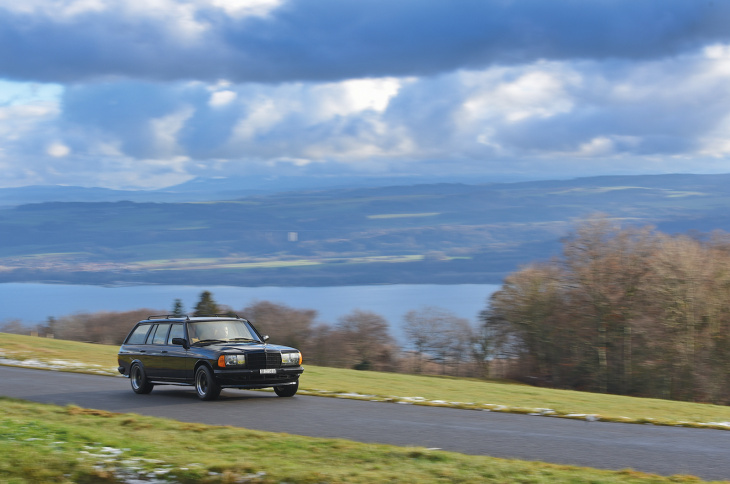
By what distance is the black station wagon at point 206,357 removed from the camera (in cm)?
1527

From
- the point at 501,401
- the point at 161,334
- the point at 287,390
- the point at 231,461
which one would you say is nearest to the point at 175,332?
the point at 161,334

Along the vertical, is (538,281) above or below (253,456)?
above

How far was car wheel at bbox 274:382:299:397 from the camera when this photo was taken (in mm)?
16469

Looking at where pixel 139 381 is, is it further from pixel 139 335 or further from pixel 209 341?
pixel 209 341

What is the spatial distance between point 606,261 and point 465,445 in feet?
141

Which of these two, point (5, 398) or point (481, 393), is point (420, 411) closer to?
point (481, 393)

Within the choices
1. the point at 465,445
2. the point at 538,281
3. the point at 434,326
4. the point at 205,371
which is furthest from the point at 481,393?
the point at 434,326

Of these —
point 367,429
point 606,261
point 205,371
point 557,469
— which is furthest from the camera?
point 606,261

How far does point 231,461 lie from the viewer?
8.81 m

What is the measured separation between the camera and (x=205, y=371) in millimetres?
15492

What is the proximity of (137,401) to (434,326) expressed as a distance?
210 ft

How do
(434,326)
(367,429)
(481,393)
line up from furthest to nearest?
(434,326) < (481,393) < (367,429)

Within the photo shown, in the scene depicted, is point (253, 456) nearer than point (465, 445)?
Yes

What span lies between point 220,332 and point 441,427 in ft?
19.9
